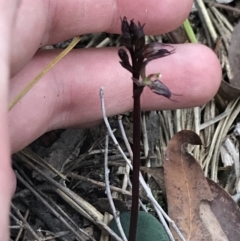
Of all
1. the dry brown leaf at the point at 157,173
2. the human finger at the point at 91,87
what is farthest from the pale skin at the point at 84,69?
the dry brown leaf at the point at 157,173

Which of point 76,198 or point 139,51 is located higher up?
point 139,51

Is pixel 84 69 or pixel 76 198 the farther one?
pixel 84 69

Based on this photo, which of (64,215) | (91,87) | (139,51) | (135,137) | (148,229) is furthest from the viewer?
(91,87)

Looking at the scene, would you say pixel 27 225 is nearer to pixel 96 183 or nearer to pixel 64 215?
pixel 64 215

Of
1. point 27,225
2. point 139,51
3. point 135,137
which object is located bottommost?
point 27,225

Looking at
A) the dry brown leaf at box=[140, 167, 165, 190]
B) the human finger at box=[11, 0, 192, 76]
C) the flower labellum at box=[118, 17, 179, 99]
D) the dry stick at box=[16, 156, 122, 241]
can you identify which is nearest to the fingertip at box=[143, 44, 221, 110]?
the human finger at box=[11, 0, 192, 76]

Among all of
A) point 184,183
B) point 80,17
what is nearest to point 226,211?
point 184,183

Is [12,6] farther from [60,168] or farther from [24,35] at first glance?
[60,168]
